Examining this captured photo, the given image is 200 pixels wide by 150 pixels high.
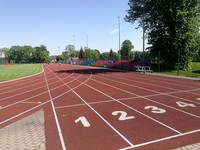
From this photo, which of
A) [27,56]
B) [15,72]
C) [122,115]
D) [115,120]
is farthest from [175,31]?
[27,56]

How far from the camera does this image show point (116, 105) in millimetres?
12031

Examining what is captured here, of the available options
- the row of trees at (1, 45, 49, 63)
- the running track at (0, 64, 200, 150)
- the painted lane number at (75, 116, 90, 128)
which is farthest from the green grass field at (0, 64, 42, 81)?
the row of trees at (1, 45, 49, 63)

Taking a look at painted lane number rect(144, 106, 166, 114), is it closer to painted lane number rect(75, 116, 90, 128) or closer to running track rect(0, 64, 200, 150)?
running track rect(0, 64, 200, 150)

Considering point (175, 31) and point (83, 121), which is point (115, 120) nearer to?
point (83, 121)

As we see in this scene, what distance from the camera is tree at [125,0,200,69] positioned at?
108 feet

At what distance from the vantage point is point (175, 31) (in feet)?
112

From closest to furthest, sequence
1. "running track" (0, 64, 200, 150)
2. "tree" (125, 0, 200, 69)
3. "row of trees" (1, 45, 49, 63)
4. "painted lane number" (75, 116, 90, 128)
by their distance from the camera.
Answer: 1. "running track" (0, 64, 200, 150)
2. "painted lane number" (75, 116, 90, 128)
3. "tree" (125, 0, 200, 69)
4. "row of trees" (1, 45, 49, 63)

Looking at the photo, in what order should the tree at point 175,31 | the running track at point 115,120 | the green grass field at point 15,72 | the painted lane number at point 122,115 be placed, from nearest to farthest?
the running track at point 115,120 < the painted lane number at point 122,115 < the green grass field at point 15,72 < the tree at point 175,31

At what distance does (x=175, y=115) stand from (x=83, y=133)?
390cm

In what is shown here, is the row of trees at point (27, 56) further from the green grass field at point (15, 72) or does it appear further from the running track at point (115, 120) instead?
the running track at point (115, 120)

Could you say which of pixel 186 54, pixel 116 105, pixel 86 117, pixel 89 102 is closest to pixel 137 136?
pixel 86 117

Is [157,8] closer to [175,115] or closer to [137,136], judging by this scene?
[175,115]

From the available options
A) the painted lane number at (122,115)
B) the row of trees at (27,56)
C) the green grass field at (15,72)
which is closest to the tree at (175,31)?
the green grass field at (15,72)

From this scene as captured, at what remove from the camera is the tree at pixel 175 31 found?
32.8m
